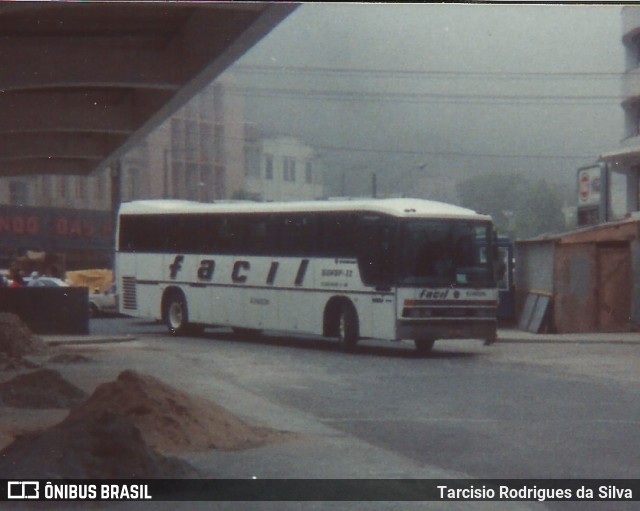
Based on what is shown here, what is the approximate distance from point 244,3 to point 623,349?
2.57m

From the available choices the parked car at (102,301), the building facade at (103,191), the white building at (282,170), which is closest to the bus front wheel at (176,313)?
the parked car at (102,301)

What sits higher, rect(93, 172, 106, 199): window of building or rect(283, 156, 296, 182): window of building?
rect(283, 156, 296, 182): window of building

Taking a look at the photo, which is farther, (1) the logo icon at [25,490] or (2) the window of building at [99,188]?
(2) the window of building at [99,188]

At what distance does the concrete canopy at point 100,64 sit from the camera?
234 inches

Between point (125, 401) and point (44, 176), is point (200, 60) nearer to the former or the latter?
point (44, 176)

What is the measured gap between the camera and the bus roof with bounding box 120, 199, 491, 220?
591cm

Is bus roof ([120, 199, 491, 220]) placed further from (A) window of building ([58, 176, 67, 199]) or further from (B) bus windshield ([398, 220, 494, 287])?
(A) window of building ([58, 176, 67, 199])

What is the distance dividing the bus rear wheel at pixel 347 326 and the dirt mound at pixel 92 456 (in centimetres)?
130

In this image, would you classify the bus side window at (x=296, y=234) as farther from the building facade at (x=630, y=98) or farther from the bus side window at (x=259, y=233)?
the building facade at (x=630, y=98)

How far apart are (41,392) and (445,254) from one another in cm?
221

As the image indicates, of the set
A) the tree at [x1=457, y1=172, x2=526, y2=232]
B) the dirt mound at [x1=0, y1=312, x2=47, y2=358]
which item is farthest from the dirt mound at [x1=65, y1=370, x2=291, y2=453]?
the tree at [x1=457, y1=172, x2=526, y2=232]

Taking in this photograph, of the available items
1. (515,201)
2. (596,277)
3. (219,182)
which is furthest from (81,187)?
(596,277)

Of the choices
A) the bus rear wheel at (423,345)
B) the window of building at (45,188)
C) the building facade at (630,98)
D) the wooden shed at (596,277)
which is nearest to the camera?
the building facade at (630,98)

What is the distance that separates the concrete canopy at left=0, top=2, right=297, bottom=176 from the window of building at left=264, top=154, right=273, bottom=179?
0.55 metres
